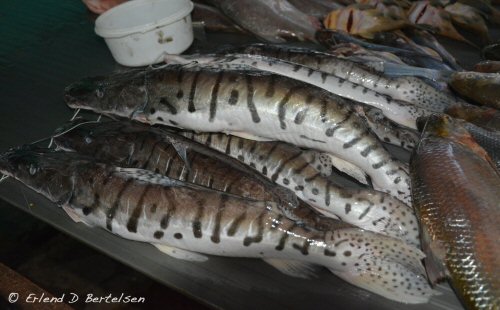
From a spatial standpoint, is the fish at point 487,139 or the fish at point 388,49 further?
the fish at point 388,49

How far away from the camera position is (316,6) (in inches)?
224

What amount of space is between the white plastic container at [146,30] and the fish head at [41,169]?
6.18 feet

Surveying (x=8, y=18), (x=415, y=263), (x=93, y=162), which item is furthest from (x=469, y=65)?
(x=8, y=18)

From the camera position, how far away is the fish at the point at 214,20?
567cm

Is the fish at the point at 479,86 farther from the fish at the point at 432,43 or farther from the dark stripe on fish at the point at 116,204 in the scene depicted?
the dark stripe on fish at the point at 116,204

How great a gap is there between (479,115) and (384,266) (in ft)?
5.23

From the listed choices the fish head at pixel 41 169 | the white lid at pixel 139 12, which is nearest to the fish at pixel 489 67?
the white lid at pixel 139 12

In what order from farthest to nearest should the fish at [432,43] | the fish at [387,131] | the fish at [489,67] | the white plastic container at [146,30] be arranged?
the white plastic container at [146,30]
the fish at [432,43]
the fish at [489,67]
the fish at [387,131]

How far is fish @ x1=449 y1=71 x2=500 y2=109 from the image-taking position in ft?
11.4

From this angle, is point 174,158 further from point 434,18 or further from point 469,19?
point 469,19

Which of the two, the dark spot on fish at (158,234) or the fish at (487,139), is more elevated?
the fish at (487,139)

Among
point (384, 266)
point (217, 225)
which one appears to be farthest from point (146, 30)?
point (384, 266)

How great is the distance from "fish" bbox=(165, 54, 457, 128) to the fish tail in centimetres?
137

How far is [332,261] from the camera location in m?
2.51
